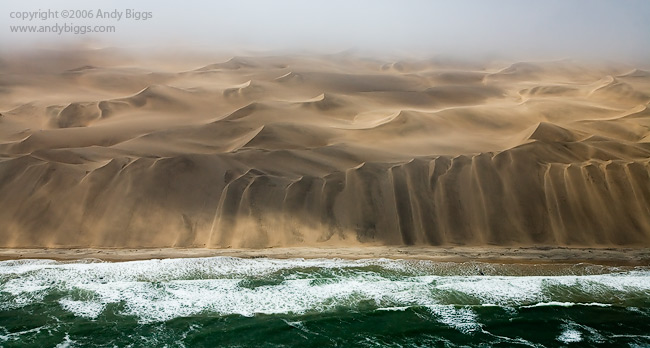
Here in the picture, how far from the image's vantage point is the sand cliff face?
15.0 meters

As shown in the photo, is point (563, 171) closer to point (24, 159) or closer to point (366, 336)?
point (366, 336)

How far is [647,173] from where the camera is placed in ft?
52.3

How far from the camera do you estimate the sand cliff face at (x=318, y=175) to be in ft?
49.2

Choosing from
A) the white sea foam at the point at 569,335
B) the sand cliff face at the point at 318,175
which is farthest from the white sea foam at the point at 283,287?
the sand cliff face at the point at 318,175

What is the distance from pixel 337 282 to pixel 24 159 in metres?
9.19

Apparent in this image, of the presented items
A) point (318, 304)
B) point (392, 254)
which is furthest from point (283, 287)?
point (392, 254)

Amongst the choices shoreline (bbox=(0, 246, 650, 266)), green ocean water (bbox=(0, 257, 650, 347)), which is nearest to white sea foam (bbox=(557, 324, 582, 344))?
green ocean water (bbox=(0, 257, 650, 347))

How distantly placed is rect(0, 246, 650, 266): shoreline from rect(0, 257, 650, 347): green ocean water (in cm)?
42

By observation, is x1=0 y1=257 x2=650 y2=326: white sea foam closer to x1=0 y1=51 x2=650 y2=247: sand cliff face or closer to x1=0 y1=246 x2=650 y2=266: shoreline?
x1=0 y1=246 x2=650 y2=266: shoreline

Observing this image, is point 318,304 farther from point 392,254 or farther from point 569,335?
point 569,335

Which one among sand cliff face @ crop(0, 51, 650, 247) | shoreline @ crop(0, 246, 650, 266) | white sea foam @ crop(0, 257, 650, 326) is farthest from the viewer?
sand cliff face @ crop(0, 51, 650, 247)

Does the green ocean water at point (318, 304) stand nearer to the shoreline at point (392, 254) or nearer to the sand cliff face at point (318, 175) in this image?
the shoreline at point (392, 254)

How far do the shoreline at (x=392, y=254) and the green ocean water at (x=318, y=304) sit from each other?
1.37ft

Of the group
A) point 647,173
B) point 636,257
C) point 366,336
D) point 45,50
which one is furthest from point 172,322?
point 45,50
